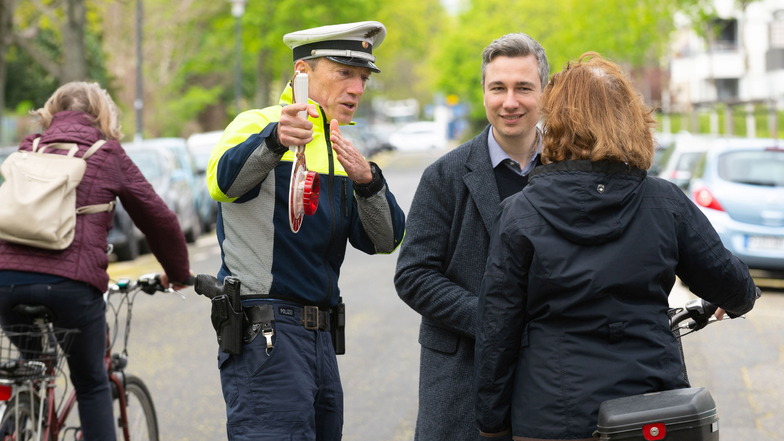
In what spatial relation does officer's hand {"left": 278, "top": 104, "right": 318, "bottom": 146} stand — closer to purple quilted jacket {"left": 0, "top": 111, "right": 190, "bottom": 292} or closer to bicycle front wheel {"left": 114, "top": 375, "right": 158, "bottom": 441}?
purple quilted jacket {"left": 0, "top": 111, "right": 190, "bottom": 292}

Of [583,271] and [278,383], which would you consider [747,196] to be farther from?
[583,271]

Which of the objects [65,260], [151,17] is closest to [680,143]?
[65,260]

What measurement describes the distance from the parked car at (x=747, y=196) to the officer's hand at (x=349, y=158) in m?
9.96

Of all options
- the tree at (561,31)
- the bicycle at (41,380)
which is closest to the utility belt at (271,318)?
the bicycle at (41,380)

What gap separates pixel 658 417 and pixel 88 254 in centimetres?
270

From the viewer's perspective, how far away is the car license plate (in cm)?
1320

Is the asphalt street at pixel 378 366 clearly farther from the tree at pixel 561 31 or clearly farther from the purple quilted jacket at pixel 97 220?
the tree at pixel 561 31

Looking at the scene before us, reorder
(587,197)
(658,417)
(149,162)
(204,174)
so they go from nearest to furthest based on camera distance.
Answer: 1. (658,417)
2. (587,197)
3. (149,162)
4. (204,174)

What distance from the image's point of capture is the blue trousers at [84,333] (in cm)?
483

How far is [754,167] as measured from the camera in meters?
13.9

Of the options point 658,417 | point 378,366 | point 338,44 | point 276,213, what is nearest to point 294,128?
point 276,213

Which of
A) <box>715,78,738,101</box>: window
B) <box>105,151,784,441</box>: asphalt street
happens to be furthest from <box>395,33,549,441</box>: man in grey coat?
<box>715,78,738,101</box>: window

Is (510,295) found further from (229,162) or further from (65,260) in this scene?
(65,260)

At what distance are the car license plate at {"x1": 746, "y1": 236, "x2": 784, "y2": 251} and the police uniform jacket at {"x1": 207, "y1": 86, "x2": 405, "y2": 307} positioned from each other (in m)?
9.99
